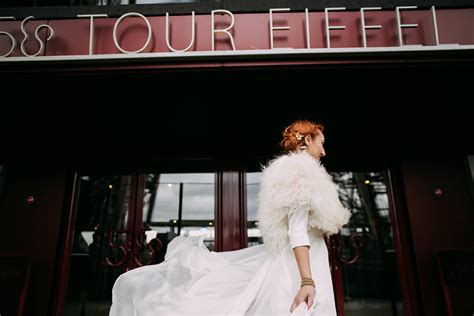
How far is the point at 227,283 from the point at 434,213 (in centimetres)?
314

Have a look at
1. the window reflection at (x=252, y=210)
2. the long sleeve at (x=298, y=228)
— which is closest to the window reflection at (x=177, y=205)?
the window reflection at (x=252, y=210)

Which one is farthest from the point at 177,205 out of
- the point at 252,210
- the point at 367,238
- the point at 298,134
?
the point at 367,238

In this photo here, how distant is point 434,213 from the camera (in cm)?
462

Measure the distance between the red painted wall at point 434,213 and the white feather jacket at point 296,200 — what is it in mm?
2509

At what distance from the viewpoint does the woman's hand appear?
2.09 meters

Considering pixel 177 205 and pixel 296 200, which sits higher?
pixel 177 205

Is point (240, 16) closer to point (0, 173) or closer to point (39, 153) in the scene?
point (39, 153)

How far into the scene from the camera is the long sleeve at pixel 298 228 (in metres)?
2.23

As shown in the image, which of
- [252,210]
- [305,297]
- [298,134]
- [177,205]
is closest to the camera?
[305,297]

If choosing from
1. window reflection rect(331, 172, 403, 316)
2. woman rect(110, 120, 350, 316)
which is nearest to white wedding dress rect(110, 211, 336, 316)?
woman rect(110, 120, 350, 316)

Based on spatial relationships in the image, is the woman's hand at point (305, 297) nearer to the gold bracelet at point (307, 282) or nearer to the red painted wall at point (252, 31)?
the gold bracelet at point (307, 282)

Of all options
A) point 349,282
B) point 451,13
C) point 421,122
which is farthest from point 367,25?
point 349,282

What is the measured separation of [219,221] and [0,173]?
295 centimetres

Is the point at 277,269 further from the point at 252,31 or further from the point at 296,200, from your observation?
the point at 252,31
